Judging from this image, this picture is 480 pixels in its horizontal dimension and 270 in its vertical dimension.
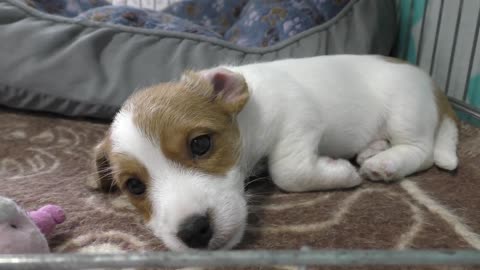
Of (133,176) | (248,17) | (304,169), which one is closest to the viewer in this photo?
(133,176)

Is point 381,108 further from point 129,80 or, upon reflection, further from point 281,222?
point 129,80

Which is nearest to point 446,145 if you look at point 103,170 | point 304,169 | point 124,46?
point 304,169

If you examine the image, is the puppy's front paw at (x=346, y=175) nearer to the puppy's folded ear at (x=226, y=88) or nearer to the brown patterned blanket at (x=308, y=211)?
the brown patterned blanket at (x=308, y=211)

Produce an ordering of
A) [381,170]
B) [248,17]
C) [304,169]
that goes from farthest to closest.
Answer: [248,17] → [381,170] → [304,169]

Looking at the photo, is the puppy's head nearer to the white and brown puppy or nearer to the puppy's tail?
the white and brown puppy

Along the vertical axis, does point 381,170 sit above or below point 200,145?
below

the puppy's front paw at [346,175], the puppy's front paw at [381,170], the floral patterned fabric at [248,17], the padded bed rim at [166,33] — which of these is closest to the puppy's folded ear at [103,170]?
the puppy's front paw at [346,175]

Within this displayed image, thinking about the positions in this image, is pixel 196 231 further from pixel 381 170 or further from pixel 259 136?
pixel 381 170

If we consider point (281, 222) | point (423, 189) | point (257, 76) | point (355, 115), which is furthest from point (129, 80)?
point (423, 189)
